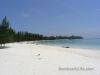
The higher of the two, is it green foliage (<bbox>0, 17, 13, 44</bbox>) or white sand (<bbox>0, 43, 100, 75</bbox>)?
green foliage (<bbox>0, 17, 13, 44</bbox>)

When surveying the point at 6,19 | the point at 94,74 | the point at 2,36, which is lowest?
the point at 94,74

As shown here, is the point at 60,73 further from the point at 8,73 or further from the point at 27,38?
the point at 27,38

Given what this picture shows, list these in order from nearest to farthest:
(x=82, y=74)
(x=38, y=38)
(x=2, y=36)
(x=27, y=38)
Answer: (x=82, y=74) < (x=2, y=36) < (x=27, y=38) < (x=38, y=38)

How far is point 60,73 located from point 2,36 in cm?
2804

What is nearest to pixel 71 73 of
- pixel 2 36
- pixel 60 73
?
pixel 60 73

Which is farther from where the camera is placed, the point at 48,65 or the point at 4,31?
the point at 4,31

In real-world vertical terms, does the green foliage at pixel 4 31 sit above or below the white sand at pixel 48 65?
above

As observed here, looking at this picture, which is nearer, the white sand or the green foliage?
the white sand

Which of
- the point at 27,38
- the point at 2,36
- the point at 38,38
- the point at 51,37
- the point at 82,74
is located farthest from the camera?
the point at 51,37

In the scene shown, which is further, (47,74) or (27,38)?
(27,38)

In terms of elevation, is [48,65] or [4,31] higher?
[4,31]

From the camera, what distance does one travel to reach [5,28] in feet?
116

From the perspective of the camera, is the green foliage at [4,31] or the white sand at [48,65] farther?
the green foliage at [4,31]

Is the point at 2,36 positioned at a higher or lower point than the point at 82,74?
higher
